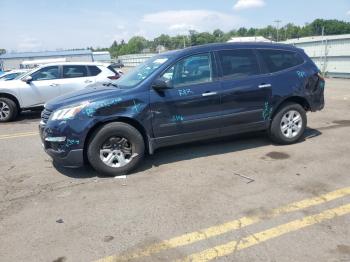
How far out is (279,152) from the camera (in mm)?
6262

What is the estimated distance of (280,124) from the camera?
21.5 feet

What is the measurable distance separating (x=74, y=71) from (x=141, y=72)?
19.6 feet

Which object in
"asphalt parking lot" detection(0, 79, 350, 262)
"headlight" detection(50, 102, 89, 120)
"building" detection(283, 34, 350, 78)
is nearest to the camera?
"asphalt parking lot" detection(0, 79, 350, 262)

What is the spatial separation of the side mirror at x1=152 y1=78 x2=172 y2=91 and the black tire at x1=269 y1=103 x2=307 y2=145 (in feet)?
7.14

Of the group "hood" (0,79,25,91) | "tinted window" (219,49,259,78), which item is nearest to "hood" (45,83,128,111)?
"tinted window" (219,49,259,78)

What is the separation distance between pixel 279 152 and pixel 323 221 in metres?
2.52

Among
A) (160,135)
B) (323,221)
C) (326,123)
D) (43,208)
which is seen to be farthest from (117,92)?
(326,123)

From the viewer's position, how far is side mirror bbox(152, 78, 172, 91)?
17.9 ft

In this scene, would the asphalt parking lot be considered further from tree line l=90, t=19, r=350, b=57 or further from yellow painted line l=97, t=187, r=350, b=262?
tree line l=90, t=19, r=350, b=57

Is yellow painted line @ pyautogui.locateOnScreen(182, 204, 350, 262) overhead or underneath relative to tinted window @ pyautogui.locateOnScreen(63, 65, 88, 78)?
underneath

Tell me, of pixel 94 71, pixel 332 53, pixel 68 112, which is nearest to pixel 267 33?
pixel 332 53

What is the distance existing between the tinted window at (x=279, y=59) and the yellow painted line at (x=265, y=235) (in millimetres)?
3095

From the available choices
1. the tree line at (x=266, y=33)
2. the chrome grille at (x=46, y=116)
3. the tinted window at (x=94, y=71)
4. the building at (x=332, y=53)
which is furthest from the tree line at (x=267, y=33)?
the chrome grille at (x=46, y=116)

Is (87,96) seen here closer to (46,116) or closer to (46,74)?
(46,116)
